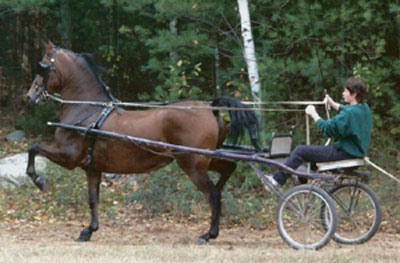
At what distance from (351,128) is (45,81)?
13.7 feet

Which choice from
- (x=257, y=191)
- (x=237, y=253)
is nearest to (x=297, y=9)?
(x=257, y=191)

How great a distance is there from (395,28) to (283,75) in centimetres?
209

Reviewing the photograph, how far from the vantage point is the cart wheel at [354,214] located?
7.47 m

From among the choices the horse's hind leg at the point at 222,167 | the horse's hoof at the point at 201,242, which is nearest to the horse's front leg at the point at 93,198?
the horse's hoof at the point at 201,242

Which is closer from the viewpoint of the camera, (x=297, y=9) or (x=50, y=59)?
(x=50, y=59)

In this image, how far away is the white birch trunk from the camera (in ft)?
37.2

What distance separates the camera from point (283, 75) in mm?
11461

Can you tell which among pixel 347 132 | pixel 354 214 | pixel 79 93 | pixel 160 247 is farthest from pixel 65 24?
pixel 347 132

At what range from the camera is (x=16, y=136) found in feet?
55.7

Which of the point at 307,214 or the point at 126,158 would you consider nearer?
the point at 307,214

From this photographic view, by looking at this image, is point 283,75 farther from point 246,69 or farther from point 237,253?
point 237,253

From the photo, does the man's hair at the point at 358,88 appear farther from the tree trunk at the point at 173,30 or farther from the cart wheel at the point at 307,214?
the tree trunk at the point at 173,30

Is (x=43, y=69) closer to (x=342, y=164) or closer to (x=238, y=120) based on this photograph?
(x=238, y=120)

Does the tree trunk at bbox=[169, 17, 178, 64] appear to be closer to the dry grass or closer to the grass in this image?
the dry grass
